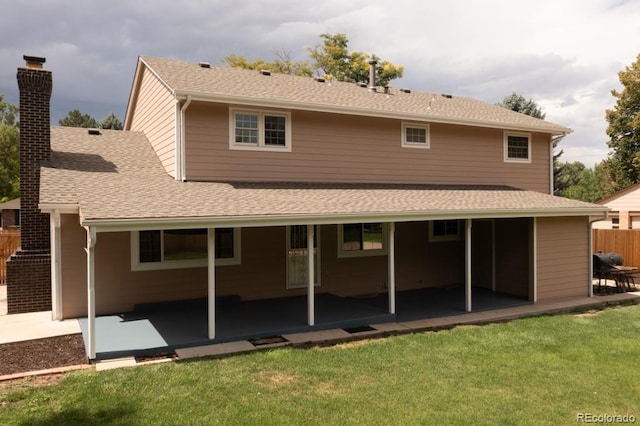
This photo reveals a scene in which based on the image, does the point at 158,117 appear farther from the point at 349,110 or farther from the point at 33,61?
the point at 349,110

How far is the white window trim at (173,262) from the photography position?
9.84 meters

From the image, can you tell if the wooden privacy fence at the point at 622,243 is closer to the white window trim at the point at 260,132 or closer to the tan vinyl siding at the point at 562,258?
the tan vinyl siding at the point at 562,258

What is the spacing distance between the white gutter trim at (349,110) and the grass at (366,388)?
5894 mm

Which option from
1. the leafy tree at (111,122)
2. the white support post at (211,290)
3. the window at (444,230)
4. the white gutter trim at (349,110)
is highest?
the leafy tree at (111,122)

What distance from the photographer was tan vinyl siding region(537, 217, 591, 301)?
38.4 feet

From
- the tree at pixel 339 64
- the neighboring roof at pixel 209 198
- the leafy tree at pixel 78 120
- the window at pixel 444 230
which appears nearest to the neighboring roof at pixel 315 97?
the neighboring roof at pixel 209 198

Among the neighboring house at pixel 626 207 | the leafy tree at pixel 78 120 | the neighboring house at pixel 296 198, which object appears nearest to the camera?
the neighboring house at pixel 296 198

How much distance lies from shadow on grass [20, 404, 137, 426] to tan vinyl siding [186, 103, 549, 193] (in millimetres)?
6034

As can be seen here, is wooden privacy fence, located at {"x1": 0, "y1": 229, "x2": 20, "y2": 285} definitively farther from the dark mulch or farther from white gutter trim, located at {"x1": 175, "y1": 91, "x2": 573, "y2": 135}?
white gutter trim, located at {"x1": 175, "y1": 91, "x2": 573, "y2": 135}

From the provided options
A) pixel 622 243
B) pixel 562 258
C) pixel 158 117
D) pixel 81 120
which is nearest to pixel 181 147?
pixel 158 117

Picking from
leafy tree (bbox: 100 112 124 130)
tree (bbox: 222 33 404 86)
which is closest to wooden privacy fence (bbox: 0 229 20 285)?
tree (bbox: 222 33 404 86)

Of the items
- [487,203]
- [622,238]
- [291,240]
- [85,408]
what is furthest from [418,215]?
[622,238]

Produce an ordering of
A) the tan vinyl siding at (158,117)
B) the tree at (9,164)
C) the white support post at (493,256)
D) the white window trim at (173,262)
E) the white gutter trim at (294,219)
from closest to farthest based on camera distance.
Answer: the white gutter trim at (294,219), the white window trim at (173,262), the tan vinyl siding at (158,117), the white support post at (493,256), the tree at (9,164)

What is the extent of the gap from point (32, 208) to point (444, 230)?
37.6 ft
